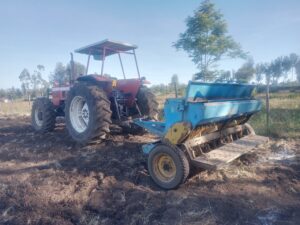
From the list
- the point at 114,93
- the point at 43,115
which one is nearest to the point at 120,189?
the point at 114,93

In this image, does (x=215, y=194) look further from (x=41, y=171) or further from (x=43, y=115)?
(x=43, y=115)

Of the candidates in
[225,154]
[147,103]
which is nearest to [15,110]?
[147,103]

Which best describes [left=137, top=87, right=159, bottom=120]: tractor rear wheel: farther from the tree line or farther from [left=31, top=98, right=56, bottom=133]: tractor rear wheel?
the tree line

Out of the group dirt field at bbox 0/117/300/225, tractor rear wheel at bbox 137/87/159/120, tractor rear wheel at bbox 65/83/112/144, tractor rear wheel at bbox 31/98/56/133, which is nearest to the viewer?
dirt field at bbox 0/117/300/225

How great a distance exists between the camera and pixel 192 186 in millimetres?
3709

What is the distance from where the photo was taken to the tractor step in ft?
11.3

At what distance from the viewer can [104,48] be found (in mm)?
6316

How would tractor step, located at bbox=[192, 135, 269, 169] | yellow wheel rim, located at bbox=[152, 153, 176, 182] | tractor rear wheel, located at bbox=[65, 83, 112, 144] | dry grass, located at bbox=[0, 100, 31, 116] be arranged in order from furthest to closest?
dry grass, located at bbox=[0, 100, 31, 116], tractor rear wheel, located at bbox=[65, 83, 112, 144], yellow wheel rim, located at bbox=[152, 153, 176, 182], tractor step, located at bbox=[192, 135, 269, 169]

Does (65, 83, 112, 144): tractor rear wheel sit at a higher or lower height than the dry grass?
higher

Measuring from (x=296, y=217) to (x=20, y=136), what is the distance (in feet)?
23.8

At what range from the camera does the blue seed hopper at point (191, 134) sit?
3.53 meters

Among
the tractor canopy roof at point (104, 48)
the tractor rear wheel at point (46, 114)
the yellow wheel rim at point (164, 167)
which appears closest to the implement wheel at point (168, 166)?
the yellow wheel rim at point (164, 167)

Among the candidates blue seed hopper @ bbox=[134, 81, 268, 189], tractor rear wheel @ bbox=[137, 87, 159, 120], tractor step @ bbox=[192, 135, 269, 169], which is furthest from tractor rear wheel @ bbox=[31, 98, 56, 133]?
tractor step @ bbox=[192, 135, 269, 169]

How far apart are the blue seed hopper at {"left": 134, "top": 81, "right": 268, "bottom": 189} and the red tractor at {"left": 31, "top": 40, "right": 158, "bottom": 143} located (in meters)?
1.23
